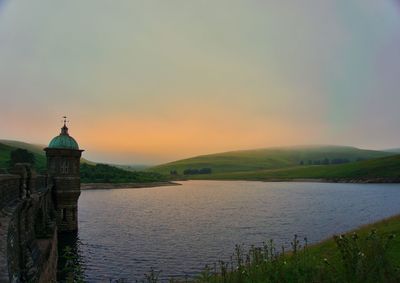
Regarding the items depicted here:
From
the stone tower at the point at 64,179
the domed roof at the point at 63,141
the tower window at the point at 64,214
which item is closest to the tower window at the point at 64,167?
the stone tower at the point at 64,179

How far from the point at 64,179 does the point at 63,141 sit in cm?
437

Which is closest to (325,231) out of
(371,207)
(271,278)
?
(371,207)

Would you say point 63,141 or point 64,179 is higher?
point 63,141

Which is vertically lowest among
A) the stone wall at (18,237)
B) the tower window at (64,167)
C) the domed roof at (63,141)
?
the stone wall at (18,237)

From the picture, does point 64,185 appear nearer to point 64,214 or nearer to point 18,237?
point 64,214

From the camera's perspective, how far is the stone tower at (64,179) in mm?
44000

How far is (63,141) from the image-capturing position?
4509cm

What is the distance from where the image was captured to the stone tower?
1732 inches

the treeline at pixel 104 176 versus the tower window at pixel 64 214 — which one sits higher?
the treeline at pixel 104 176

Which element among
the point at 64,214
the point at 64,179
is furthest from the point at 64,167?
the point at 64,214

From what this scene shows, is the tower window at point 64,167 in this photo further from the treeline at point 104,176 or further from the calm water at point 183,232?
the treeline at point 104,176

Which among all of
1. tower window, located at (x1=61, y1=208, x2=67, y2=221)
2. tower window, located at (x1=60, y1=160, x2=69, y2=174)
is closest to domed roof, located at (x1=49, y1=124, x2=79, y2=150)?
tower window, located at (x1=60, y1=160, x2=69, y2=174)

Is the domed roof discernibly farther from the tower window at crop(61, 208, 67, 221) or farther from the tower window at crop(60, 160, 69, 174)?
the tower window at crop(61, 208, 67, 221)

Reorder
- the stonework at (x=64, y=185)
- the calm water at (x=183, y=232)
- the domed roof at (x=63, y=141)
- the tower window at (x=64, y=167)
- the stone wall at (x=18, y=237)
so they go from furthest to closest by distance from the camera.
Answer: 1. the domed roof at (x=63, y=141)
2. the tower window at (x=64, y=167)
3. the stonework at (x=64, y=185)
4. the calm water at (x=183, y=232)
5. the stone wall at (x=18, y=237)
